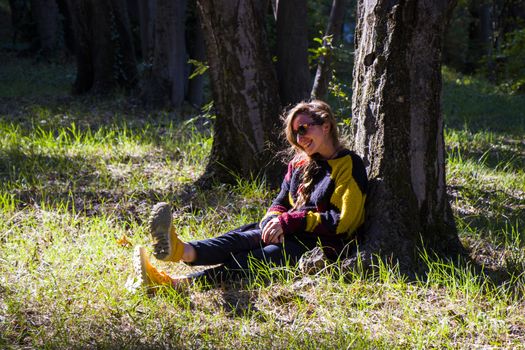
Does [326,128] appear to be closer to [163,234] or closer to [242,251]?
[242,251]

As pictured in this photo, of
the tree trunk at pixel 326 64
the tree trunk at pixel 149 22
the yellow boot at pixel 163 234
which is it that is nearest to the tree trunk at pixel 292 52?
the tree trunk at pixel 326 64

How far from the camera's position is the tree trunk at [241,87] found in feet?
19.5

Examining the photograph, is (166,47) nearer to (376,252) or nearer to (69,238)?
(69,238)

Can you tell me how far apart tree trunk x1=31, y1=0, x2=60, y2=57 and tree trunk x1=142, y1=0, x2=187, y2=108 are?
37.5ft

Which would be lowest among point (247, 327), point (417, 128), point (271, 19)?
point (247, 327)

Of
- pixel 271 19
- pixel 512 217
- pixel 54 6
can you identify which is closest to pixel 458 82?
pixel 271 19

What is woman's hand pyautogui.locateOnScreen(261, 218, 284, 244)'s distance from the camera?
4.34 meters

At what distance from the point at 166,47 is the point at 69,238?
23.5 ft

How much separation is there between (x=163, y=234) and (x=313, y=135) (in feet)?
4.03

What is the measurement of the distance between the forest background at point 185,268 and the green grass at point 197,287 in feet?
0.04

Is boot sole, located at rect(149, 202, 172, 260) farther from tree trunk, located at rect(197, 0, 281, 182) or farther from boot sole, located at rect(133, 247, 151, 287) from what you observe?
tree trunk, located at rect(197, 0, 281, 182)

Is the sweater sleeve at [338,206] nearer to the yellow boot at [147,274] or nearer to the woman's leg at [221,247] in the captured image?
the woman's leg at [221,247]

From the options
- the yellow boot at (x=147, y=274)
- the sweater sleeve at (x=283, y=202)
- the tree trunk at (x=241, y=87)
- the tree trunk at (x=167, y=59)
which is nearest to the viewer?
the yellow boot at (x=147, y=274)

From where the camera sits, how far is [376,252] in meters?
4.33
